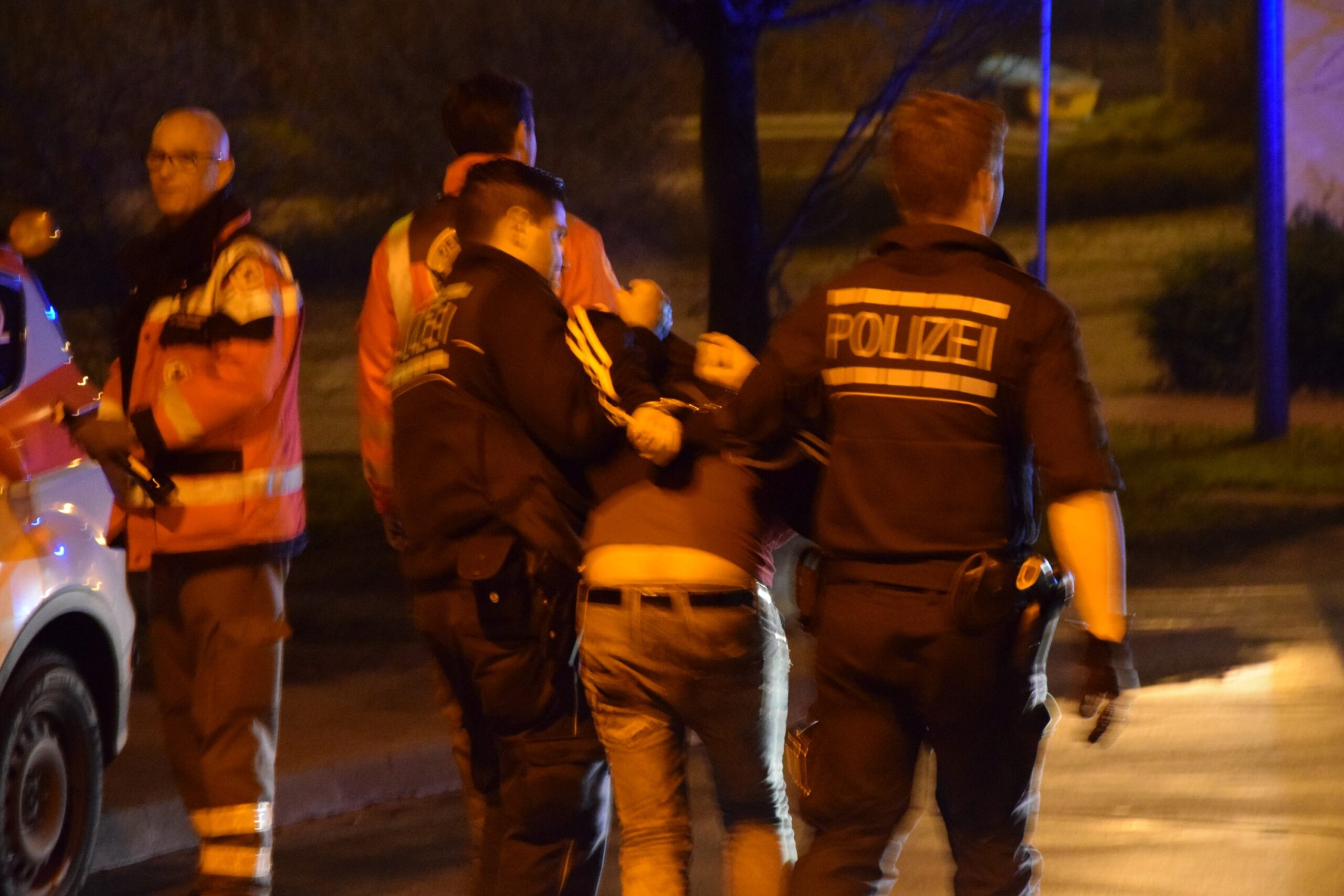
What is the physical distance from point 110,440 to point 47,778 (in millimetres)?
1317

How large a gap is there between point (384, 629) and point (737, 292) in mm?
5264

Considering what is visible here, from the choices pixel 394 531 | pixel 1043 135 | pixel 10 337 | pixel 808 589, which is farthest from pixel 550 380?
pixel 1043 135

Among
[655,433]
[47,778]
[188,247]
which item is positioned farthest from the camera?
[47,778]

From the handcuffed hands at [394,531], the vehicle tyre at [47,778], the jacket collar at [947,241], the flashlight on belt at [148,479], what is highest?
the jacket collar at [947,241]

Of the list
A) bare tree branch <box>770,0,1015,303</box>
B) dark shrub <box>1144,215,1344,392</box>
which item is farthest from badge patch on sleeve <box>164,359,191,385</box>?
dark shrub <box>1144,215,1344,392</box>

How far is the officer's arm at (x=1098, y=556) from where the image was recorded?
3.17 m

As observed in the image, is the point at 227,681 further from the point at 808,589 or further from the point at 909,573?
the point at 909,573

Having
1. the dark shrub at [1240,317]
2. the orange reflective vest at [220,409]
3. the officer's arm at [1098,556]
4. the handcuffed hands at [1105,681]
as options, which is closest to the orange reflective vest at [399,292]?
the orange reflective vest at [220,409]

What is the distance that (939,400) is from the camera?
3240mm

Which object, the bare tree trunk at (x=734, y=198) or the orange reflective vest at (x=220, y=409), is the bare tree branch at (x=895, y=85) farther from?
the orange reflective vest at (x=220, y=409)

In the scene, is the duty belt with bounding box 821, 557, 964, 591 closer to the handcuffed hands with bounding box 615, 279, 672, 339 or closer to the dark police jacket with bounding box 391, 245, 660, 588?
the dark police jacket with bounding box 391, 245, 660, 588

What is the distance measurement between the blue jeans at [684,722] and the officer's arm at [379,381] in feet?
3.40

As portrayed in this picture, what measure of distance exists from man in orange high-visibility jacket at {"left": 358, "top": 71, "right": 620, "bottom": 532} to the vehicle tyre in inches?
44.0

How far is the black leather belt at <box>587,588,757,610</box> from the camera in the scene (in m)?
3.49
